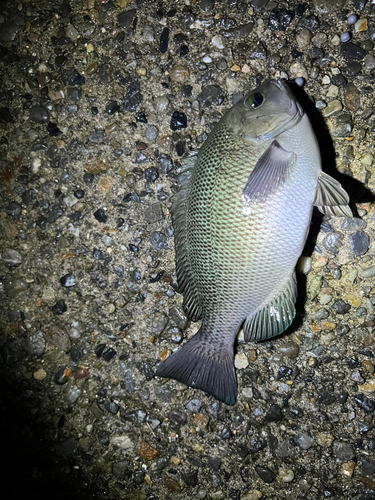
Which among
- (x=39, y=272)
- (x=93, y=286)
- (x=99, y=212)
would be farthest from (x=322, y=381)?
(x=39, y=272)

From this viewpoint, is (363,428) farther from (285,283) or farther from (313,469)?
(285,283)

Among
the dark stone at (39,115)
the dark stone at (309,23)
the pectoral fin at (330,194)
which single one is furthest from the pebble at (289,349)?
the dark stone at (39,115)

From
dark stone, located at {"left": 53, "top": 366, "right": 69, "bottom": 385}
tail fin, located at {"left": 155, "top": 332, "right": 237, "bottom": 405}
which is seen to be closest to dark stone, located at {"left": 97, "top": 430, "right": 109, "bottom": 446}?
dark stone, located at {"left": 53, "top": 366, "right": 69, "bottom": 385}

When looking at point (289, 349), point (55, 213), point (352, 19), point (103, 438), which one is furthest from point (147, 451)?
point (352, 19)

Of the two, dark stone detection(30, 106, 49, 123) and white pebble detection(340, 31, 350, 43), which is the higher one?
white pebble detection(340, 31, 350, 43)

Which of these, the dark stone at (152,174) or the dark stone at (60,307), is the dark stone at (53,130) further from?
the dark stone at (60,307)

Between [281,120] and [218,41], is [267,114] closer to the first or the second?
[281,120]

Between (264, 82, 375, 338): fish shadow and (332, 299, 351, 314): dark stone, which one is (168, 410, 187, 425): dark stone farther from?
(332, 299, 351, 314): dark stone
